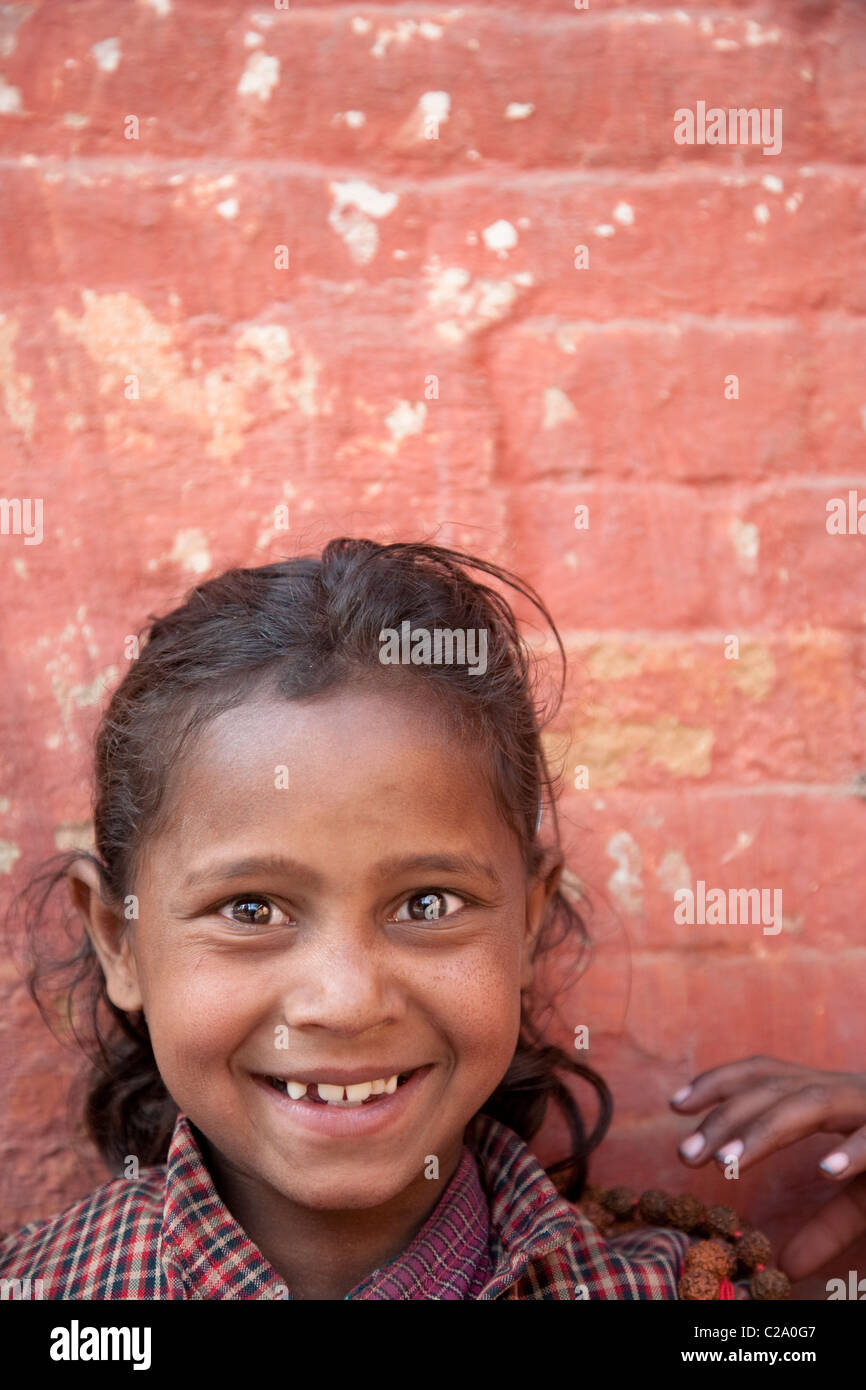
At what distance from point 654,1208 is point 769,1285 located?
20 cm

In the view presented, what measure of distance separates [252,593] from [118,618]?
0.36 meters

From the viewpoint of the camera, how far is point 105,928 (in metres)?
1.66

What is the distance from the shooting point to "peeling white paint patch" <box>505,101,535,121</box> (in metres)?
1.94

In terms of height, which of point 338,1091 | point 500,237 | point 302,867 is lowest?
point 338,1091

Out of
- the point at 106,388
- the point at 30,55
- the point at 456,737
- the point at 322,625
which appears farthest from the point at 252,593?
the point at 30,55

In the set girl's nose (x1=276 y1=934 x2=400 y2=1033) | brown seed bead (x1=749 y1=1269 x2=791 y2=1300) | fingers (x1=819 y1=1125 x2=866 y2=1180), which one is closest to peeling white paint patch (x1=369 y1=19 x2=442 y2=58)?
girl's nose (x1=276 y1=934 x2=400 y2=1033)

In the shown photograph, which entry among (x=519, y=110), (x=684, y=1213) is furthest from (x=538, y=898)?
(x=519, y=110)

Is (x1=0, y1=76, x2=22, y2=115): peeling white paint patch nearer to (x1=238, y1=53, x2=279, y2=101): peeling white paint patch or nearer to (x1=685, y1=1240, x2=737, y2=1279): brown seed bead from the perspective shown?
(x1=238, y1=53, x2=279, y2=101): peeling white paint patch

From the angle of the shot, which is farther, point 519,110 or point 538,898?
point 519,110

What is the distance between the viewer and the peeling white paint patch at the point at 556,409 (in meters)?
1.96

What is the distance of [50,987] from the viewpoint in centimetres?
193

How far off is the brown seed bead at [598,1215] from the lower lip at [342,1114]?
1.67 ft

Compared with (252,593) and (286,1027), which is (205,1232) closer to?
(286,1027)

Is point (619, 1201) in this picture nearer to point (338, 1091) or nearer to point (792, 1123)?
point (792, 1123)
